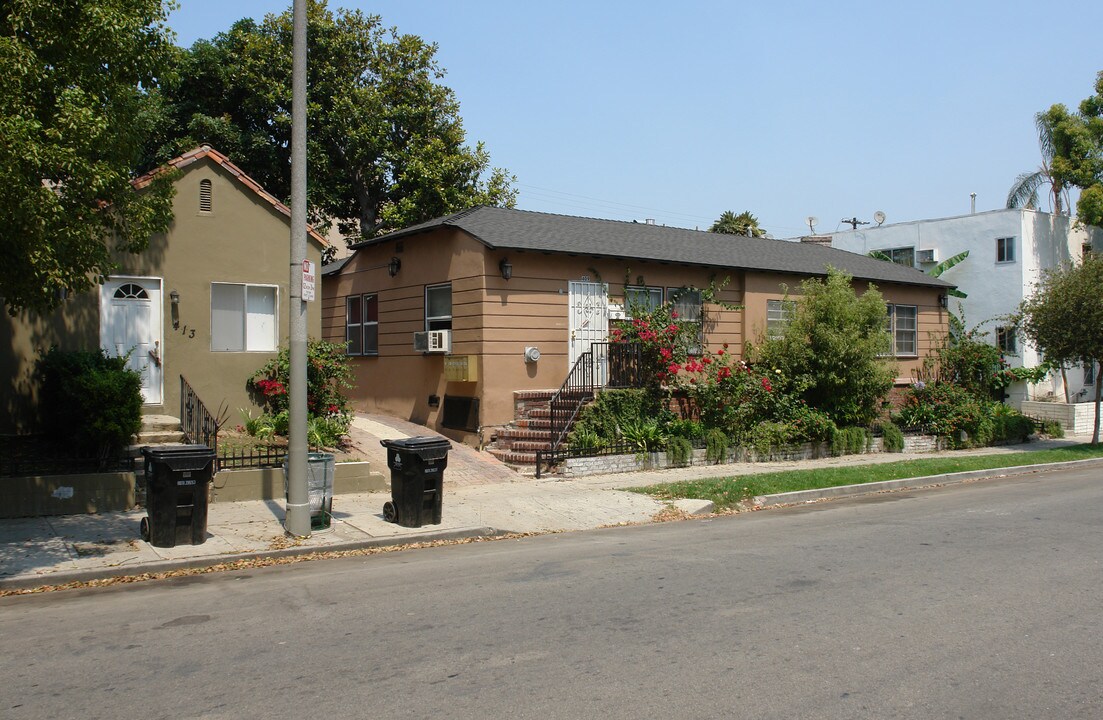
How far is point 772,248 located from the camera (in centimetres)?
2362

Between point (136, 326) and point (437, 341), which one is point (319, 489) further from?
point (437, 341)

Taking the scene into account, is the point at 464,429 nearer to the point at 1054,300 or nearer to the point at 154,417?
the point at 154,417

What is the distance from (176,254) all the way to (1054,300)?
18.3 meters

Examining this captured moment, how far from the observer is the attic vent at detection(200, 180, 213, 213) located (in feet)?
48.8

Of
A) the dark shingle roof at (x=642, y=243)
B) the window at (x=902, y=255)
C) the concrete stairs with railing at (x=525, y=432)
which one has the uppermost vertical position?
the window at (x=902, y=255)

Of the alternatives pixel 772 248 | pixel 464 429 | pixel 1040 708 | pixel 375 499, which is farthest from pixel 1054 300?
pixel 1040 708

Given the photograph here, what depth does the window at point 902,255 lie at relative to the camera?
3095cm

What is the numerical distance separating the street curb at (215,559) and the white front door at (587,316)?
710 cm

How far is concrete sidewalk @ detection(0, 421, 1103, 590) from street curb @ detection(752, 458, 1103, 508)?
50 mm

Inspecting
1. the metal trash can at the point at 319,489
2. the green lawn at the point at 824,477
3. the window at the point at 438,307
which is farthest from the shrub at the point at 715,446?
the metal trash can at the point at 319,489

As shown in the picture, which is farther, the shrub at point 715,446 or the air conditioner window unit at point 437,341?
the air conditioner window unit at point 437,341

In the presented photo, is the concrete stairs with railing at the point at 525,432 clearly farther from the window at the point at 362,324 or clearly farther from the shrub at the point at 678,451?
the window at the point at 362,324

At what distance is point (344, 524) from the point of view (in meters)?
10.8

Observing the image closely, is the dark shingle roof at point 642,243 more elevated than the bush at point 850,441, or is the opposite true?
the dark shingle roof at point 642,243
